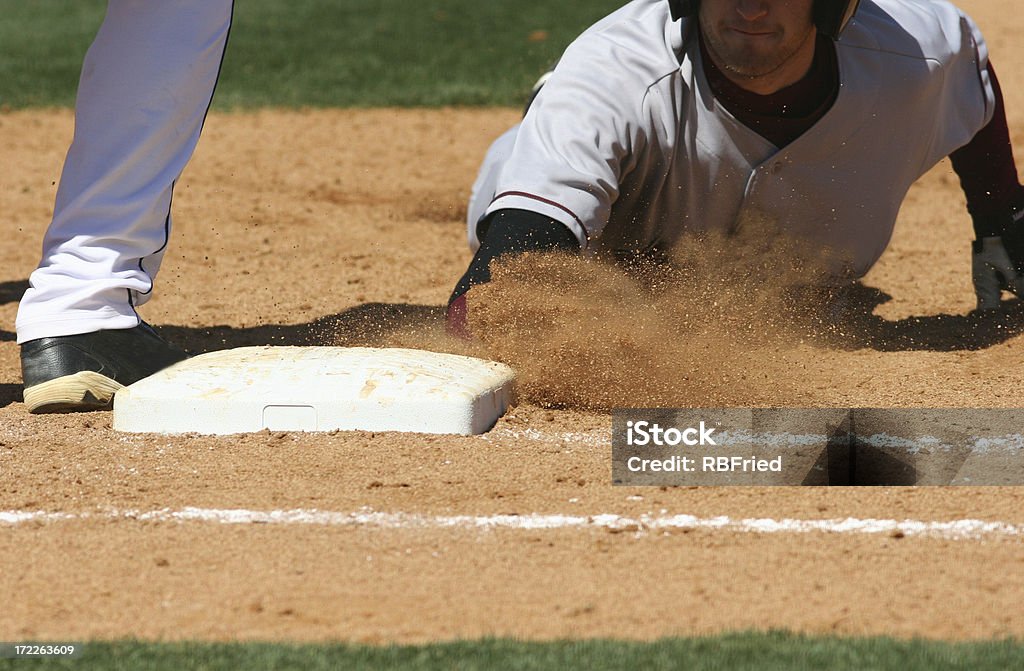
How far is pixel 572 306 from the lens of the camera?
2850mm

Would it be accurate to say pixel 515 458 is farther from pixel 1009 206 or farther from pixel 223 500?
pixel 1009 206

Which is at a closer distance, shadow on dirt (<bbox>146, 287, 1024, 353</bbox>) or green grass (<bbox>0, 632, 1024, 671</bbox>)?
green grass (<bbox>0, 632, 1024, 671</bbox>)

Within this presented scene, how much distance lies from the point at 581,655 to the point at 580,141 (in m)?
1.62

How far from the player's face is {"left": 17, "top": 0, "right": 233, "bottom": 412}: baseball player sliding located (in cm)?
111

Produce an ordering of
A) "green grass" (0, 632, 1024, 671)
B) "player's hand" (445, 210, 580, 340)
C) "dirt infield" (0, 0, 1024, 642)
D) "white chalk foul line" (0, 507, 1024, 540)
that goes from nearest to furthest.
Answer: "green grass" (0, 632, 1024, 671), "dirt infield" (0, 0, 1024, 642), "white chalk foul line" (0, 507, 1024, 540), "player's hand" (445, 210, 580, 340)

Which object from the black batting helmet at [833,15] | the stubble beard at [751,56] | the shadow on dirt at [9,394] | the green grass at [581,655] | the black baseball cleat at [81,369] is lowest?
the shadow on dirt at [9,394]

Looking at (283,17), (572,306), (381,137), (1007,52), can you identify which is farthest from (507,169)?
(283,17)

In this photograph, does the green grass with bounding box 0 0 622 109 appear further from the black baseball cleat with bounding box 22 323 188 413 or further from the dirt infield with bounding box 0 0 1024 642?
the black baseball cleat with bounding box 22 323 188 413

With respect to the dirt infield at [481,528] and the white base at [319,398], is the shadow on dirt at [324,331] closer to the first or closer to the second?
the dirt infield at [481,528]

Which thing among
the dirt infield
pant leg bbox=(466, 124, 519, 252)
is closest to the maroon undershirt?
the dirt infield

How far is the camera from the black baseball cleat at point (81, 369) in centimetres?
278

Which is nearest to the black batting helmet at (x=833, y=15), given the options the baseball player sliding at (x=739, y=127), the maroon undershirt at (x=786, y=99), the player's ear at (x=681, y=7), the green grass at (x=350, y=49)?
the baseball player sliding at (x=739, y=127)

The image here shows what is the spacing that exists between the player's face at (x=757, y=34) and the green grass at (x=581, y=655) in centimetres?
172

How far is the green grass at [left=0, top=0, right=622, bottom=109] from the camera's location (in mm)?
7141
